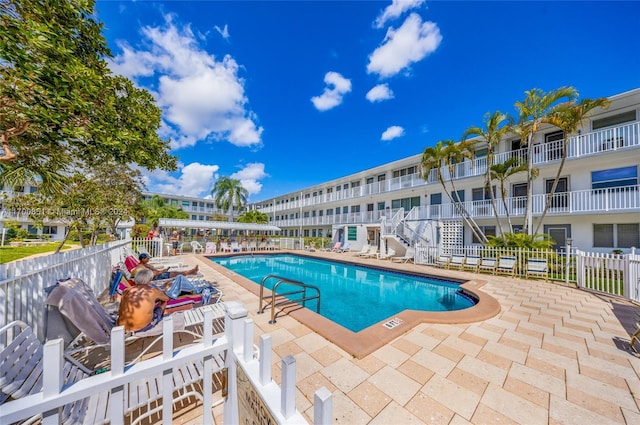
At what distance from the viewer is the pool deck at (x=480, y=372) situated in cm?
227

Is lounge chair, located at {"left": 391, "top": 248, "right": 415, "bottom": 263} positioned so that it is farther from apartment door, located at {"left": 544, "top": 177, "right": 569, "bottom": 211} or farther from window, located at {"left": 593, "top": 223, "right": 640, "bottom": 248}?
window, located at {"left": 593, "top": 223, "right": 640, "bottom": 248}

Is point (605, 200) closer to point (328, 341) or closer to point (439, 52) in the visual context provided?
point (439, 52)

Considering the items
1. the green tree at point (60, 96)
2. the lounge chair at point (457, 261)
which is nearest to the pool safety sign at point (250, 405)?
the green tree at point (60, 96)

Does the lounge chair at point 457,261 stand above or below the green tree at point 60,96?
below

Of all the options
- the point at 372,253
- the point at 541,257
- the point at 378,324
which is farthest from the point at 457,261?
the point at 378,324

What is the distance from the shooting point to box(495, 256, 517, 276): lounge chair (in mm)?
9195

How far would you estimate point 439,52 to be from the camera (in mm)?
12758

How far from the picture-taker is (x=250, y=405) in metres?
1.49

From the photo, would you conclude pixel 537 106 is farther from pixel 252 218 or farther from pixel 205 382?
pixel 252 218

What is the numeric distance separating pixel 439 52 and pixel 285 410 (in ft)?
54.7

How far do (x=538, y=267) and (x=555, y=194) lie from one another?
6191mm

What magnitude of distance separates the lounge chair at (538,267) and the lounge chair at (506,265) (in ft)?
1.45

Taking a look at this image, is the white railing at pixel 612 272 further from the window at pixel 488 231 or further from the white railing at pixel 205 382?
the white railing at pixel 205 382

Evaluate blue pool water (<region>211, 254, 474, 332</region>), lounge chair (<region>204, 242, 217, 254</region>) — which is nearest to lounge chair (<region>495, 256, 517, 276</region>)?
blue pool water (<region>211, 254, 474, 332</region>)
